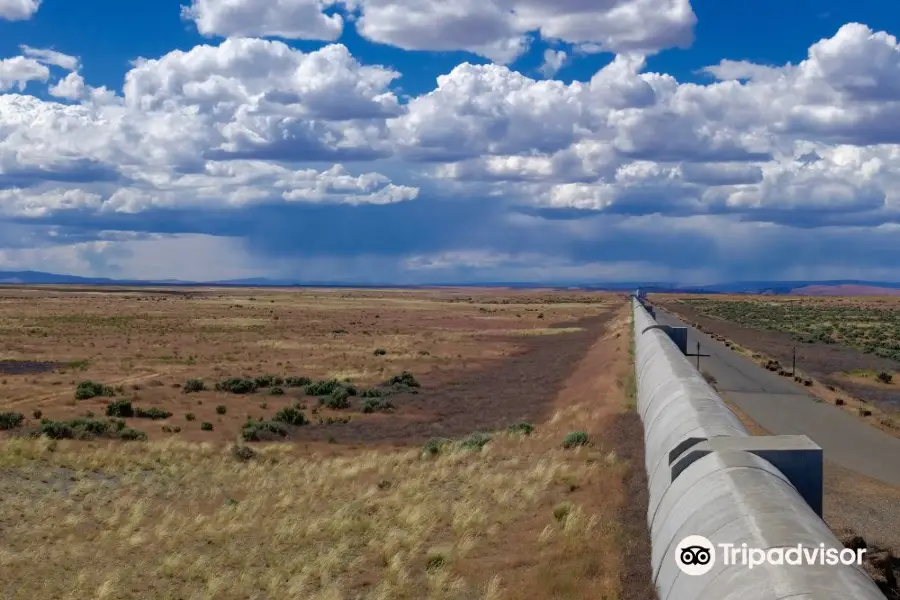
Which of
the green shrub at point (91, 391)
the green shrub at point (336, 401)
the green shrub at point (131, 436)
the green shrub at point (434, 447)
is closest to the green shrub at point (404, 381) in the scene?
the green shrub at point (336, 401)

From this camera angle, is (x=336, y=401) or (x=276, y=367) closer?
(x=336, y=401)

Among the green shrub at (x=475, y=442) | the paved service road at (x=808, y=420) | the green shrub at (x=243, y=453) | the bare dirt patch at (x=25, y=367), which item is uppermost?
the paved service road at (x=808, y=420)

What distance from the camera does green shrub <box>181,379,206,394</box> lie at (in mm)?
37781

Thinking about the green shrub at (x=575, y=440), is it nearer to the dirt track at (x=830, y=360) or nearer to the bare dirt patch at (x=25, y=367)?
the dirt track at (x=830, y=360)

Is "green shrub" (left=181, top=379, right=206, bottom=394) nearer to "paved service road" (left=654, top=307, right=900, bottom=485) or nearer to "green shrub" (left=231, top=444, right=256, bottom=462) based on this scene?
"green shrub" (left=231, top=444, right=256, bottom=462)

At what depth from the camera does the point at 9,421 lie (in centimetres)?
2739

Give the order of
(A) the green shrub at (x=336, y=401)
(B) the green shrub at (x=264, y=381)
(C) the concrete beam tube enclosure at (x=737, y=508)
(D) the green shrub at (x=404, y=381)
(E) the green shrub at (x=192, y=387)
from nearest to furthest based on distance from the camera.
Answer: (C) the concrete beam tube enclosure at (x=737, y=508), (A) the green shrub at (x=336, y=401), (E) the green shrub at (x=192, y=387), (B) the green shrub at (x=264, y=381), (D) the green shrub at (x=404, y=381)

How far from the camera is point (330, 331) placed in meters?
79.4

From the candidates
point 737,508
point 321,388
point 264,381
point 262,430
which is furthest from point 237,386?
point 737,508

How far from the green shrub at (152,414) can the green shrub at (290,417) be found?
410 centimetres

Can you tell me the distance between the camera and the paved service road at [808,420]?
21.0m

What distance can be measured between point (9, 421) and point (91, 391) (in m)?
7.73

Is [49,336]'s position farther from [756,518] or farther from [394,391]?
[756,518]

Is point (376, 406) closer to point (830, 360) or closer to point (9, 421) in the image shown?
point (9, 421)
